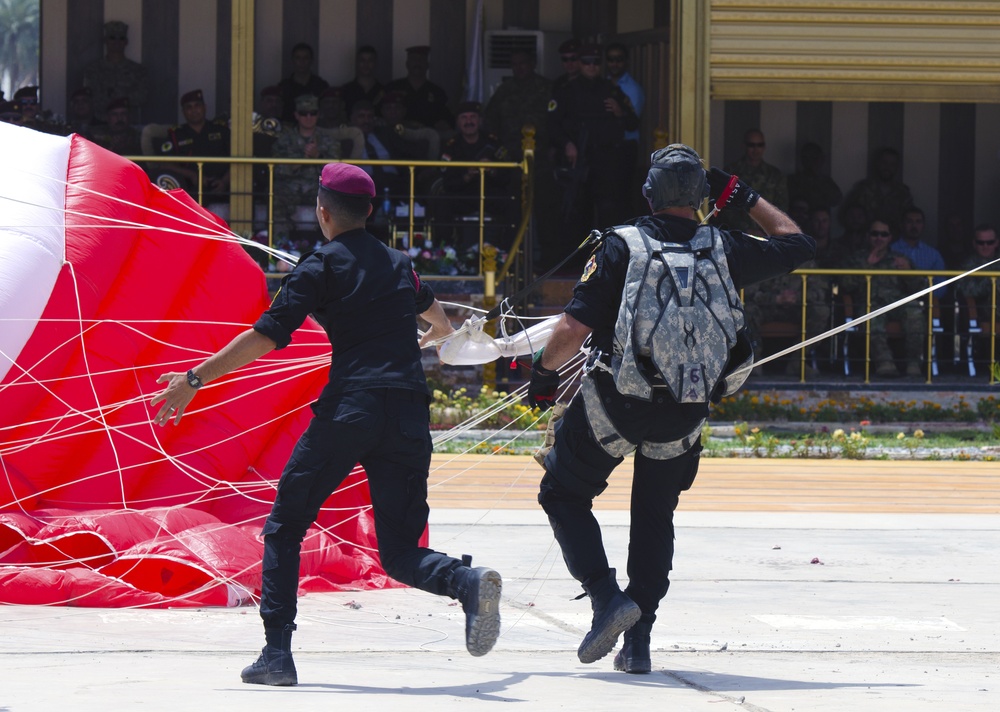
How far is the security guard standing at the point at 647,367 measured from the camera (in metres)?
4.68

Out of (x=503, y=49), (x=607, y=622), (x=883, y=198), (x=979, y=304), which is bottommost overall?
(x=607, y=622)

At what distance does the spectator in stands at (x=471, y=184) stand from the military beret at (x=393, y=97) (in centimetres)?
71

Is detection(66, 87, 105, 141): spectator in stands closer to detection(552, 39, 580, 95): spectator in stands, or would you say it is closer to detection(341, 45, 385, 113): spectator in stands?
detection(341, 45, 385, 113): spectator in stands

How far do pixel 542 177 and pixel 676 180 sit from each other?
9.67m

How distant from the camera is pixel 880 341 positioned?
13.7m

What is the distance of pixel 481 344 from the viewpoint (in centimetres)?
600

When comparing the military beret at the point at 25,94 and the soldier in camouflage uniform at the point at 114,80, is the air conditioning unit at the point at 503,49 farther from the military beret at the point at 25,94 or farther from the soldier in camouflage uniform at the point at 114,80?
the military beret at the point at 25,94

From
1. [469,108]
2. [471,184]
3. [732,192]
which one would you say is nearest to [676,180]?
[732,192]

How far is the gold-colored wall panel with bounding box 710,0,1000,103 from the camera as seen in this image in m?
13.5

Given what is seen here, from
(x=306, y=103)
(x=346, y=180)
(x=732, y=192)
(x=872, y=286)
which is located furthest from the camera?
(x=872, y=286)

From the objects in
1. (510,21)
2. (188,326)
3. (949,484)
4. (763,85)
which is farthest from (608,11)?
(188,326)

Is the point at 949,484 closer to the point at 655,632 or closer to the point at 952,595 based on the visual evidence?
the point at 952,595

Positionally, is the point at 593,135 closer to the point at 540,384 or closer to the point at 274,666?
the point at 540,384

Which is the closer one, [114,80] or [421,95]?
[421,95]
